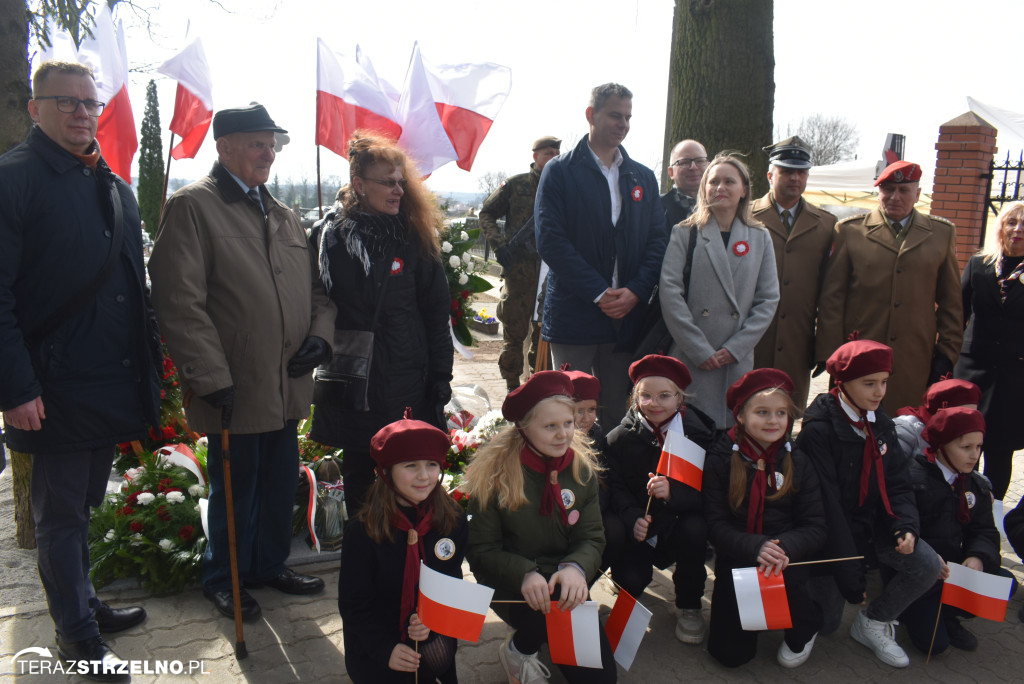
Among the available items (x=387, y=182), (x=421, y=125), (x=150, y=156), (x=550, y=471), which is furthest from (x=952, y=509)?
(x=150, y=156)

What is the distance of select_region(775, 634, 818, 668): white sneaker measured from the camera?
300 cm

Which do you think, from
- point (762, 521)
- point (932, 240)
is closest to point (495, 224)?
point (932, 240)

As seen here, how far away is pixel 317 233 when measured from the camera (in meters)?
3.39

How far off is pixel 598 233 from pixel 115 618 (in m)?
2.84

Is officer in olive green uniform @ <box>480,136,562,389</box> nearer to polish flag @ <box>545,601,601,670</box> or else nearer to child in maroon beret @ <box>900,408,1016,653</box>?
child in maroon beret @ <box>900,408,1016,653</box>

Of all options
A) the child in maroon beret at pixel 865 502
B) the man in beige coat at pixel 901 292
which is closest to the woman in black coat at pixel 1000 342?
the man in beige coat at pixel 901 292

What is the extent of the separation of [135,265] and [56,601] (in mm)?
1272

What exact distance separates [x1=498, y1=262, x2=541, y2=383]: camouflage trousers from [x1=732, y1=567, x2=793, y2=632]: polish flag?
306cm

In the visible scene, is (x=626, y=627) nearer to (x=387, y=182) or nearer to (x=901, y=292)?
(x=387, y=182)

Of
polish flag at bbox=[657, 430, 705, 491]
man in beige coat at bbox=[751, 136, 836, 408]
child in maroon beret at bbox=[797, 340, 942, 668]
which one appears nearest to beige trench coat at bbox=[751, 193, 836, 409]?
man in beige coat at bbox=[751, 136, 836, 408]

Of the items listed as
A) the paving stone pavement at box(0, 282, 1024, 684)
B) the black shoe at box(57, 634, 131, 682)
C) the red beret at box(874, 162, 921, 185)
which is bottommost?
the paving stone pavement at box(0, 282, 1024, 684)

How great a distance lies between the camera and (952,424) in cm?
323

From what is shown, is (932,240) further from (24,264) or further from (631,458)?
(24,264)

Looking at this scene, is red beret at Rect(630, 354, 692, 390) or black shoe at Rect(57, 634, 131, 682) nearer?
black shoe at Rect(57, 634, 131, 682)
